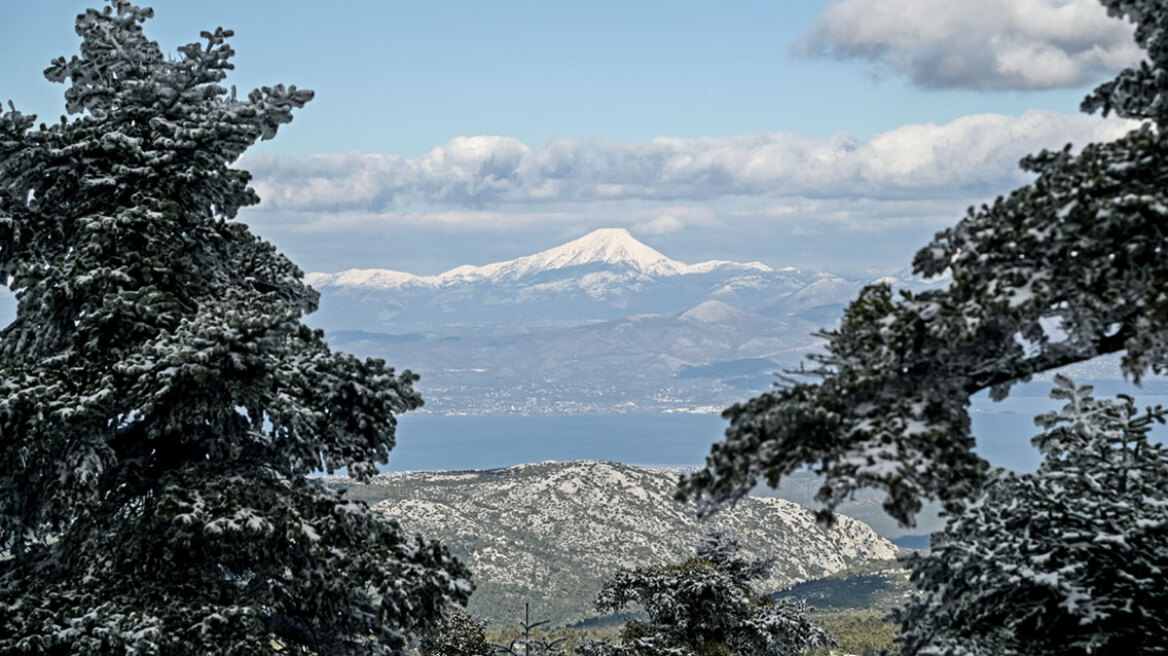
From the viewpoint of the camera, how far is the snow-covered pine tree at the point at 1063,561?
802 centimetres

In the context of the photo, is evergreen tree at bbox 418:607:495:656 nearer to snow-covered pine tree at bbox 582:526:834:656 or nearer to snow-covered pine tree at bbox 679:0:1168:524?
snow-covered pine tree at bbox 582:526:834:656

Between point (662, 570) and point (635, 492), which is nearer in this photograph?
point (662, 570)

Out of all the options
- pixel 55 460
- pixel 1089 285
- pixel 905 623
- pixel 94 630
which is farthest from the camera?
pixel 905 623

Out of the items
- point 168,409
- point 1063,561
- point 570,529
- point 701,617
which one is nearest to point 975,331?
point 1063,561

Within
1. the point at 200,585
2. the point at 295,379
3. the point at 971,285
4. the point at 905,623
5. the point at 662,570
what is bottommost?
the point at 662,570

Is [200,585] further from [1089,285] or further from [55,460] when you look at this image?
[1089,285]

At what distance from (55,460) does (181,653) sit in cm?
251

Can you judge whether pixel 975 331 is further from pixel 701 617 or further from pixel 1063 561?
pixel 701 617

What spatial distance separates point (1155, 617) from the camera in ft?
25.7

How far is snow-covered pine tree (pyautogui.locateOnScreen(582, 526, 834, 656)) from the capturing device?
20.7 meters

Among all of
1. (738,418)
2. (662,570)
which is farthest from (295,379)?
(662,570)

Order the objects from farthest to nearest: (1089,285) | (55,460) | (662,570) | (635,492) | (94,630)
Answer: (635,492), (662,570), (55,460), (94,630), (1089,285)

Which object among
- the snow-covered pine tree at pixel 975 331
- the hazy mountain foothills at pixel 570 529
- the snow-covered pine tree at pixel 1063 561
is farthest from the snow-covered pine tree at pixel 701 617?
the hazy mountain foothills at pixel 570 529

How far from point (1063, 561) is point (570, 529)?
161183mm
